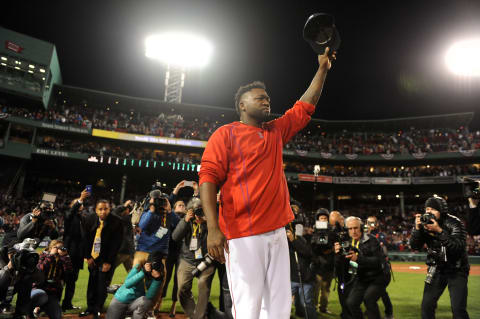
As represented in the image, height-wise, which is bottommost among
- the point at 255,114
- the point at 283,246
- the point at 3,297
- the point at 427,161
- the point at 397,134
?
the point at 3,297

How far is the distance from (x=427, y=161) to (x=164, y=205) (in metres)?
40.5

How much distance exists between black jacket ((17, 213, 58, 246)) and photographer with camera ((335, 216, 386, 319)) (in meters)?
5.25

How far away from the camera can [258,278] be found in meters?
1.98

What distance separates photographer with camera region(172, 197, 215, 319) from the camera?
541 cm

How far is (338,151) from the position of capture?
131 feet

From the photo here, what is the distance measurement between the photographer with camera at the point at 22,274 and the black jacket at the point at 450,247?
19.0ft

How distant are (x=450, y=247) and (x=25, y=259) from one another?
19.8 feet

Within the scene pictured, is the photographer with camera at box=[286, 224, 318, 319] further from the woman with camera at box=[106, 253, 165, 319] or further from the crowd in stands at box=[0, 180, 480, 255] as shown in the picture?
the crowd in stands at box=[0, 180, 480, 255]

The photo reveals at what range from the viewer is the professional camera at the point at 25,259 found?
4643 millimetres

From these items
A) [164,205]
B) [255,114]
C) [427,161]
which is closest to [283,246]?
[255,114]

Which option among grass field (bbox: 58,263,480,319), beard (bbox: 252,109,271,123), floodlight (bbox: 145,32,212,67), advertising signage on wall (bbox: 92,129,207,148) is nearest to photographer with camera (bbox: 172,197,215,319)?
grass field (bbox: 58,263,480,319)

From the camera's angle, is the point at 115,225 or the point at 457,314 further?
the point at 115,225

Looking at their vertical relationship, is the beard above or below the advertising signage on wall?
below

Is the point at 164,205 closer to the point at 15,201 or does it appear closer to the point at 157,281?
the point at 157,281
